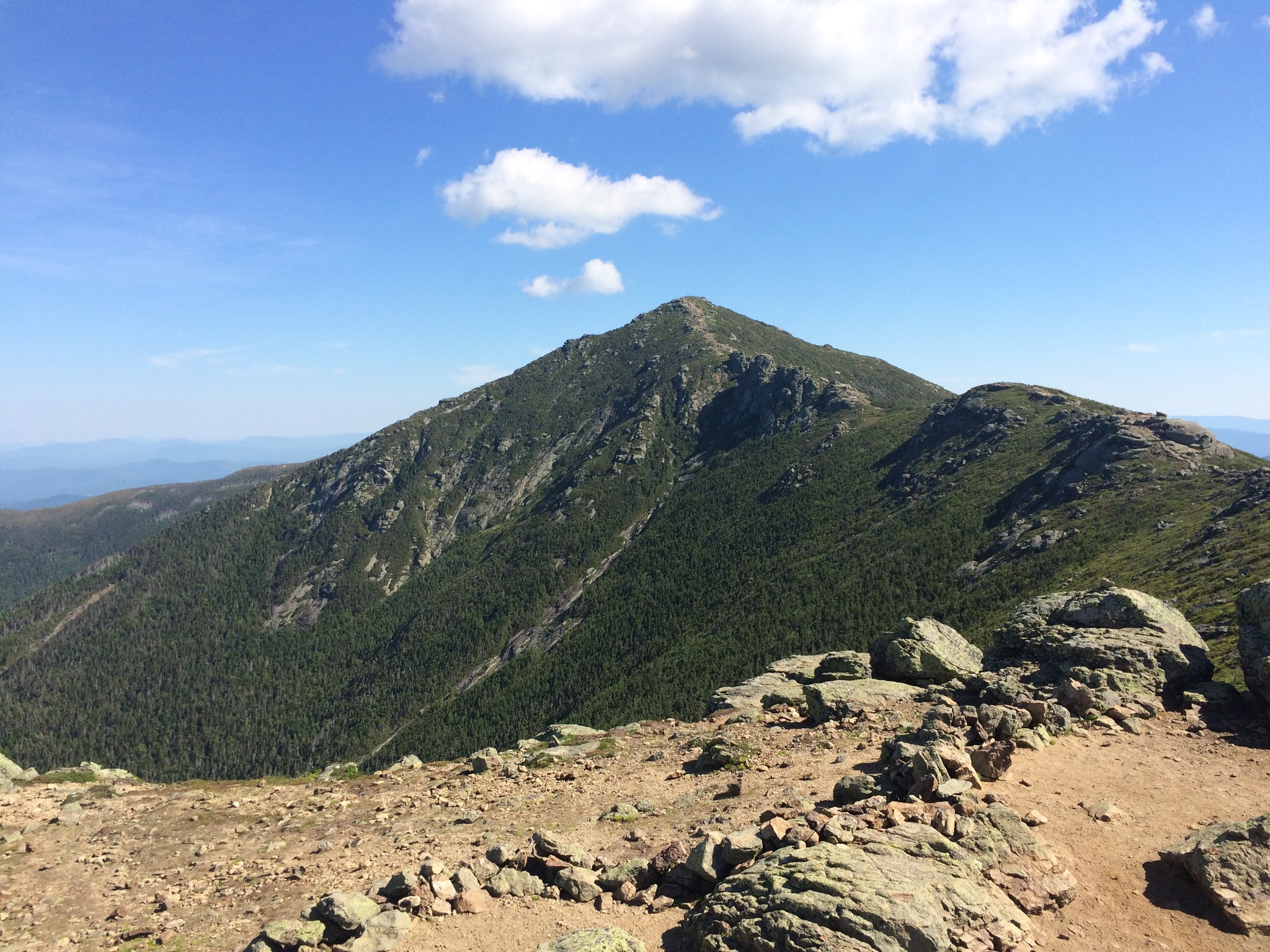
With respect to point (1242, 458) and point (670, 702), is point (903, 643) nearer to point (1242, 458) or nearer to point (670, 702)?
point (670, 702)

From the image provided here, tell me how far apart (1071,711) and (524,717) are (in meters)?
168

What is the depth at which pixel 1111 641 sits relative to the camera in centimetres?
2669

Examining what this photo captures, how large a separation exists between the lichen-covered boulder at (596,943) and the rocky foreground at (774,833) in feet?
0.22

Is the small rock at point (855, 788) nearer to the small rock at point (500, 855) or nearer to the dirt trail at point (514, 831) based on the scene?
the dirt trail at point (514, 831)

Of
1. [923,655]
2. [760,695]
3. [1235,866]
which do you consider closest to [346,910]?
[1235,866]

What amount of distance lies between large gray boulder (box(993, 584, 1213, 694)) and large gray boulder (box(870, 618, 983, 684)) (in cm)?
262

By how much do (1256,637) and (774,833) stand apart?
2449 cm

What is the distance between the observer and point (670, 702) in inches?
5197

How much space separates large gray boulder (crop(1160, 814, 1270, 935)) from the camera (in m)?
12.9

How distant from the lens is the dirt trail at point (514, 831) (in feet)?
46.8

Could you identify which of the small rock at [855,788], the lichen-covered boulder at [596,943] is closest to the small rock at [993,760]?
the small rock at [855,788]

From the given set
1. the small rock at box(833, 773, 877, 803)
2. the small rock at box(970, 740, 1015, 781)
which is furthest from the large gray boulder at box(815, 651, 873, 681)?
the small rock at box(833, 773, 877, 803)

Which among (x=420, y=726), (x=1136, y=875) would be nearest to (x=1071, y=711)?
(x=1136, y=875)

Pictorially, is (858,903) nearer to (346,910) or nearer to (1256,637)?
(346,910)
